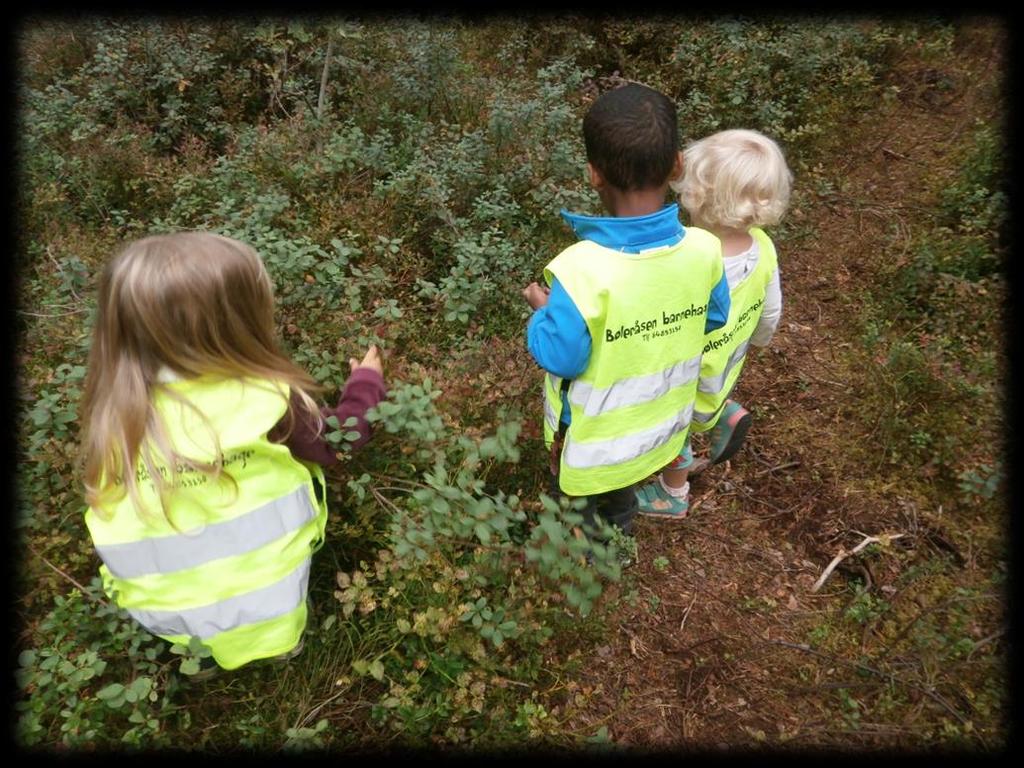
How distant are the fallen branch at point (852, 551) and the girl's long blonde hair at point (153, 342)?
2963 millimetres

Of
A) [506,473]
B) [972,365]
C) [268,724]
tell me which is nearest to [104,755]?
[268,724]

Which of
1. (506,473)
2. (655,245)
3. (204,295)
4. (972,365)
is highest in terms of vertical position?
(655,245)

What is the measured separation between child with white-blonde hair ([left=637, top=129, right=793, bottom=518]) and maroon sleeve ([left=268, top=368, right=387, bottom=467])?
4.95ft

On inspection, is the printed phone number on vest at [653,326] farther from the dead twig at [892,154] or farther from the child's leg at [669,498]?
the dead twig at [892,154]

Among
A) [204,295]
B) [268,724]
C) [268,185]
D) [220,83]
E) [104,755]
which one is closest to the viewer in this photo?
[204,295]

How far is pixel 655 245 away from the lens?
233cm

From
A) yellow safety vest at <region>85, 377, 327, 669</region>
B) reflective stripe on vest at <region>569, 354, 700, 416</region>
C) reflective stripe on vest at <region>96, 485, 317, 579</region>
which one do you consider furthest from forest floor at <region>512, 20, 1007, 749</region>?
reflective stripe on vest at <region>96, 485, 317, 579</region>

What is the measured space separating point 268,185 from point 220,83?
169 centimetres

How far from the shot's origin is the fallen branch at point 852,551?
10.7 feet

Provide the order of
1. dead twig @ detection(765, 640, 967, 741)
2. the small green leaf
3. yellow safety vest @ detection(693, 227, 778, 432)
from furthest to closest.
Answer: yellow safety vest @ detection(693, 227, 778, 432), dead twig @ detection(765, 640, 967, 741), the small green leaf

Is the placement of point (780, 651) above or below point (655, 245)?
below

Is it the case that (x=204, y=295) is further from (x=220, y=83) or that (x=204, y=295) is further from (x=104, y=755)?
(x=220, y=83)

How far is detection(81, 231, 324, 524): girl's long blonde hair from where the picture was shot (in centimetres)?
200

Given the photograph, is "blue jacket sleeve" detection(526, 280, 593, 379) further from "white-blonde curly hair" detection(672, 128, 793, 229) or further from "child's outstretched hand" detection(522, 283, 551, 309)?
"white-blonde curly hair" detection(672, 128, 793, 229)
